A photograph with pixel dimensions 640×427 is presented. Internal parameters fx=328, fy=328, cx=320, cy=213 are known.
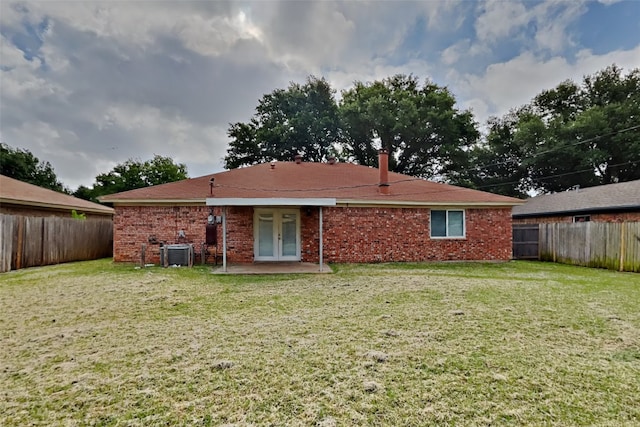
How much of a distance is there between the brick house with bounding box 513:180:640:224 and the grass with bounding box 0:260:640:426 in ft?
28.1

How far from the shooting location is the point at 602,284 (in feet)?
25.0

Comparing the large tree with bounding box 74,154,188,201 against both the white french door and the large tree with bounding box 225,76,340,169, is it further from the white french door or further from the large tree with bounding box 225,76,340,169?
the white french door

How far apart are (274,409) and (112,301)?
15.6 ft

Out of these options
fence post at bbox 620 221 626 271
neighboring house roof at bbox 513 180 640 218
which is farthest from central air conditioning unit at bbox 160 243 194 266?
neighboring house roof at bbox 513 180 640 218

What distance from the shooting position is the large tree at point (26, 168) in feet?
86.5

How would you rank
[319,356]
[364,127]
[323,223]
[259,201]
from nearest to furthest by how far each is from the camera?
1. [319,356]
2. [259,201]
3. [323,223]
4. [364,127]

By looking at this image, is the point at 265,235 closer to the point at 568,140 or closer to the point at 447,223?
the point at 447,223

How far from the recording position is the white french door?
36.6 ft

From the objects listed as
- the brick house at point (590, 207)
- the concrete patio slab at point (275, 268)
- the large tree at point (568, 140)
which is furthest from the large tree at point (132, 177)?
the brick house at point (590, 207)

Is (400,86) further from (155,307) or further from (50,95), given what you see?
(155,307)

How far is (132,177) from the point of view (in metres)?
28.5

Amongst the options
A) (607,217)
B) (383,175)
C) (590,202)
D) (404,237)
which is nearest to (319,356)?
(404,237)

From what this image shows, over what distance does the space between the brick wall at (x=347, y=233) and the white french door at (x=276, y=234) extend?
225 mm

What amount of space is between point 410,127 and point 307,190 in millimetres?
15510
